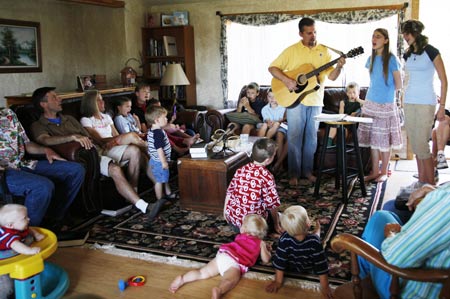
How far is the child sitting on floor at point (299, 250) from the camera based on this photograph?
2496 mm

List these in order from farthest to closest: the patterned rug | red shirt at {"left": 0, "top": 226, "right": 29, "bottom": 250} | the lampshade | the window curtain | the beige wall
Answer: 1. the beige wall
2. the lampshade
3. the window curtain
4. the patterned rug
5. red shirt at {"left": 0, "top": 226, "right": 29, "bottom": 250}

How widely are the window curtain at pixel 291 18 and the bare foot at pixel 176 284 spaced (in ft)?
13.8

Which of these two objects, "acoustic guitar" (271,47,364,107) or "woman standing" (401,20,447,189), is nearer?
"woman standing" (401,20,447,189)

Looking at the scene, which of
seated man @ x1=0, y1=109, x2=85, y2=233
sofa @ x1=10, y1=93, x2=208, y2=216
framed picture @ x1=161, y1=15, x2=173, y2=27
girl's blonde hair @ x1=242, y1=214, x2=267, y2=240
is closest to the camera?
girl's blonde hair @ x1=242, y1=214, x2=267, y2=240

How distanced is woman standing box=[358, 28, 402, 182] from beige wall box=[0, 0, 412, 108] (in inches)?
84.6

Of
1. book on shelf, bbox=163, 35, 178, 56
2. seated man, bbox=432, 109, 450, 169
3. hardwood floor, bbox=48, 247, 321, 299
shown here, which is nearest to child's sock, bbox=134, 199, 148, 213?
hardwood floor, bbox=48, 247, 321, 299

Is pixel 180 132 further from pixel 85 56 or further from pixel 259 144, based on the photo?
pixel 85 56

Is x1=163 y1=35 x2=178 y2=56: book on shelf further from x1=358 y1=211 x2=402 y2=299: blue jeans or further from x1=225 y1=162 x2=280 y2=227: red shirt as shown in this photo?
x1=358 y1=211 x2=402 y2=299: blue jeans

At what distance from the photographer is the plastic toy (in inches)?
105

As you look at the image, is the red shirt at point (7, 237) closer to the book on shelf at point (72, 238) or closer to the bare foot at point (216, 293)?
the book on shelf at point (72, 238)

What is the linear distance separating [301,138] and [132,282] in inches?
96.9

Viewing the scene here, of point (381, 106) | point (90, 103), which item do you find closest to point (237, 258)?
point (90, 103)

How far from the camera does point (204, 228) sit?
139 inches

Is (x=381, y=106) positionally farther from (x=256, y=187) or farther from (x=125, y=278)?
(x=125, y=278)
